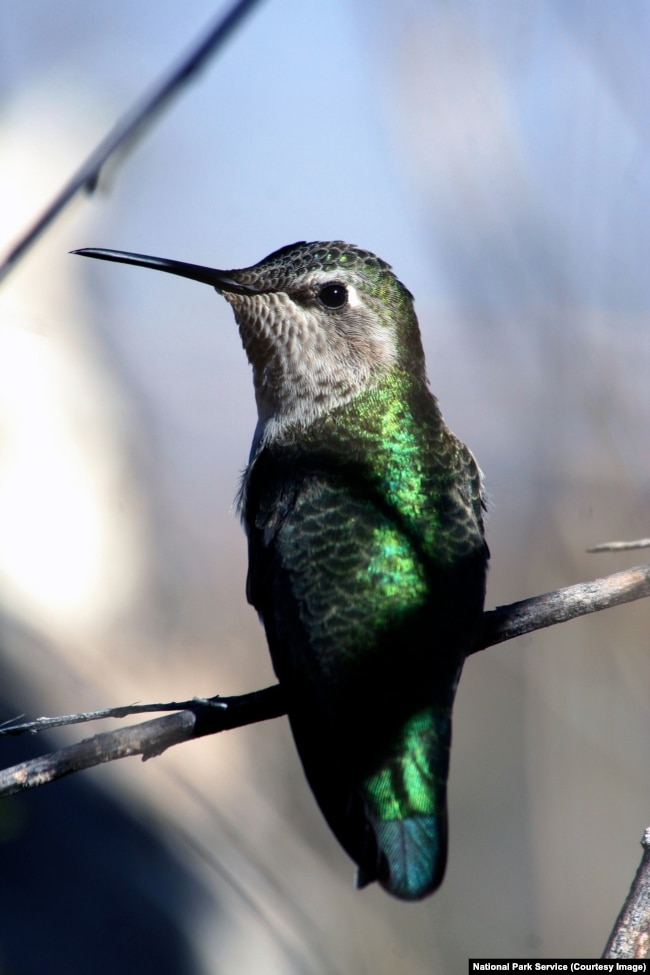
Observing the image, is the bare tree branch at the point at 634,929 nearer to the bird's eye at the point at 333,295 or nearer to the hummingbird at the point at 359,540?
the hummingbird at the point at 359,540

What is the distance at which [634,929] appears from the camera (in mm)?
1480

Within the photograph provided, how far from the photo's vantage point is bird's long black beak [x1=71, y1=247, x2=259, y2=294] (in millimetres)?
2541

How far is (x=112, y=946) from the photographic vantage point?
13.2 feet

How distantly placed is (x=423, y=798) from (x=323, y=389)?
3.55ft

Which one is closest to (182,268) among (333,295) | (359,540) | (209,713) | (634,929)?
(333,295)

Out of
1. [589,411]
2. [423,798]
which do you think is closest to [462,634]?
[423,798]

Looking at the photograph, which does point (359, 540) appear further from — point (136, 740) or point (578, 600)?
point (136, 740)

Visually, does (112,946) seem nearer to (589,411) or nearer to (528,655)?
(528,655)

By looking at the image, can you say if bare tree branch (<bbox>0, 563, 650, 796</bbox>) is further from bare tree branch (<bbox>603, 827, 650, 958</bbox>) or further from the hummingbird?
bare tree branch (<bbox>603, 827, 650, 958</bbox>)

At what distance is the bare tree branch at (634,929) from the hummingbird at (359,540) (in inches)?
17.3

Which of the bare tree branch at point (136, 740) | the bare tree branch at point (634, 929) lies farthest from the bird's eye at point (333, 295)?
the bare tree branch at point (634, 929)

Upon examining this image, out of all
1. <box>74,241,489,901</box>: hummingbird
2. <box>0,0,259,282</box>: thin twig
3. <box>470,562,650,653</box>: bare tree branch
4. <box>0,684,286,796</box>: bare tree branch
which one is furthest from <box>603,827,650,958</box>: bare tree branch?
<box>0,0,259,282</box>: thin twig

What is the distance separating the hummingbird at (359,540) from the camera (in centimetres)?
195

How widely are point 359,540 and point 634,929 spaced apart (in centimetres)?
94
